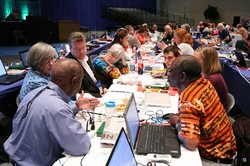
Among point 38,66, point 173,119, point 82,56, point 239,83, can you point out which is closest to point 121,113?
point 173,119

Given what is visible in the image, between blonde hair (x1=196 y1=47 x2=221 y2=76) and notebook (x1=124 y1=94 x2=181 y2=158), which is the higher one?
blonde hair (x1=196 y1=47 x2=221 y2=76)

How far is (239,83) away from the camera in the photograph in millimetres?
4121

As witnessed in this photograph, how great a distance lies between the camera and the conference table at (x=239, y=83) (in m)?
3.79

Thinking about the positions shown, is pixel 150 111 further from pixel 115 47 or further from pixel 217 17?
pixel 217 17

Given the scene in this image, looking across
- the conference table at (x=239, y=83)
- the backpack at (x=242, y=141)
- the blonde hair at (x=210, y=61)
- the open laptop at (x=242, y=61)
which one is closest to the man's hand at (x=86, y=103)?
the backpack at (x=242, y=141)

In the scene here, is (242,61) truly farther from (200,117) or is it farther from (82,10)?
(82,10)

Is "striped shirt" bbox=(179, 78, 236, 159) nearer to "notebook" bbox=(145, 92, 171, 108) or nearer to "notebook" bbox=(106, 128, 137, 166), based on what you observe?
"notebook" bbox=(106, 128, 137, 166)

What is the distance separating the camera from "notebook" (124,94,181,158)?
1466mm

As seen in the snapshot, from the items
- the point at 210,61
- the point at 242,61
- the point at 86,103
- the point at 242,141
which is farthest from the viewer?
the point at 242,61

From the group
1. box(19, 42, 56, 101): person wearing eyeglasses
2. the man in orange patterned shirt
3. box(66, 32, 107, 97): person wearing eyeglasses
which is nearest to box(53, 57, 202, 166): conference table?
the man in orange patterned shirt

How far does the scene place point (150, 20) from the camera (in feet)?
51.3

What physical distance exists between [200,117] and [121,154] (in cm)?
69

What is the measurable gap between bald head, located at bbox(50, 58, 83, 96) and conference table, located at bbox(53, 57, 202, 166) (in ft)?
1.31

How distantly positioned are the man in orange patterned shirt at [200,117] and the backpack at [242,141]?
0.06m
